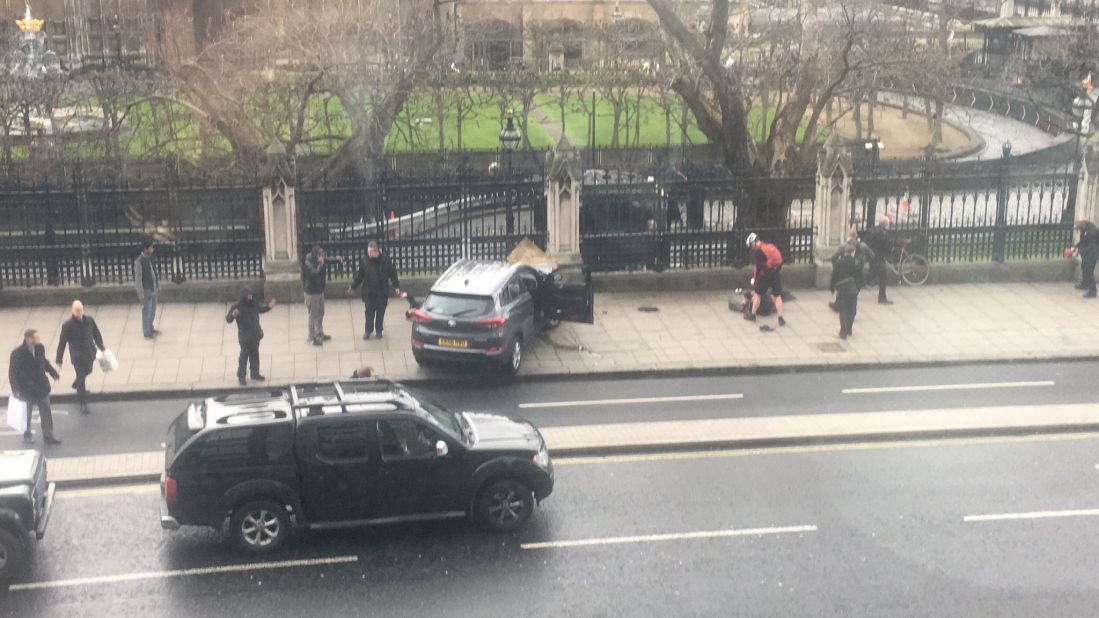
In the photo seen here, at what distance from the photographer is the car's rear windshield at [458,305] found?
18406 millimetres

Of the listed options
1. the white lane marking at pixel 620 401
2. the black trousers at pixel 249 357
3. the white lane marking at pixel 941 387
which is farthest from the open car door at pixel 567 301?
the black trousers at pixel 249 357

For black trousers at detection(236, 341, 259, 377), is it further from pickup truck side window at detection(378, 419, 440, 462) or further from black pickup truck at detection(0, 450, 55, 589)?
pickup truck side window at detection(378, 419, 440, 462)

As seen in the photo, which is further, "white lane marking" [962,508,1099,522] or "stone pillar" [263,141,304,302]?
"stone pillar" [263,141,304,302]

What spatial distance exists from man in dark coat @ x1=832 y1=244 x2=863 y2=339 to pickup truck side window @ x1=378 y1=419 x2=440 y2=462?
33.1 ft

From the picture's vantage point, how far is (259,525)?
40.6 ft

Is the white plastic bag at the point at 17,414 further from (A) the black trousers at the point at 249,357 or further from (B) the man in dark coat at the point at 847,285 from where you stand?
(B) the man in dark coat at the point at 847,285

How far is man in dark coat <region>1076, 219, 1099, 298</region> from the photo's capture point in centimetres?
2341

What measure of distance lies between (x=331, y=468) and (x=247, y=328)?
20.4 ft

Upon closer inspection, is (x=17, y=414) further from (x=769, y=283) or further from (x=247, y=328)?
→ (x=769, y=283)

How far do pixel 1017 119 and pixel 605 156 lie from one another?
27930mm

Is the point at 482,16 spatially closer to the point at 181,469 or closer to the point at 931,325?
the point at 931,325

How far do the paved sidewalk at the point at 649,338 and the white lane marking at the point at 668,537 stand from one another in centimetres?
626

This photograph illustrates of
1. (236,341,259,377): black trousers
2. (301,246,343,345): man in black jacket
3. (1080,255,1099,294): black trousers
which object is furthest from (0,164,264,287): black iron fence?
(1080,255,1099,294): black trousers

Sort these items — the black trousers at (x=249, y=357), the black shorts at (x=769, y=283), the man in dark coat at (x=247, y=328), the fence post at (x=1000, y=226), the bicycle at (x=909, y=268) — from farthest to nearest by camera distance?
the fence post at (x=1000, y=226), the bicycle at (x=909, y=268), the black shorts at (x=769, y=283), the black trousers at (x=249, y=357), the man in dark coat at (x=247, y=328)
